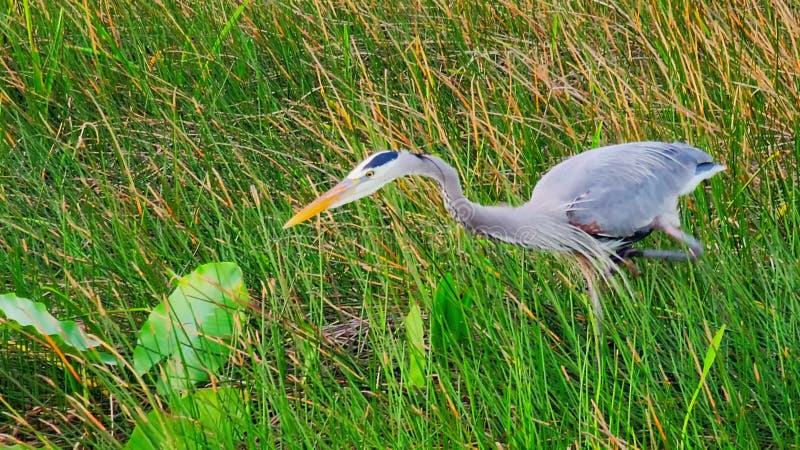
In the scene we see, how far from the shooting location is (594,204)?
2297mm

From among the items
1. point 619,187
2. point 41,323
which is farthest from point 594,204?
point 41,323

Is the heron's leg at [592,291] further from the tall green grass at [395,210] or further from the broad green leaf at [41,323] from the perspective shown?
the broad green leaf at [41,323]

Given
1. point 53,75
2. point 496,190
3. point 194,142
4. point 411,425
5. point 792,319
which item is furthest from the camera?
point 53,75

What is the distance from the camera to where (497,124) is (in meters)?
3.05

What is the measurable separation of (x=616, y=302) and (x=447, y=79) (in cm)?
110

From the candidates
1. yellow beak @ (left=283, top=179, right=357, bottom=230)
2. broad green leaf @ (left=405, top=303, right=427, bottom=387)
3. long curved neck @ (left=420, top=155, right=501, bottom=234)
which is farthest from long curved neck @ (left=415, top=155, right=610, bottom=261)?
broad green leaf @ (left=405, top=303, right=427, bottom=387)

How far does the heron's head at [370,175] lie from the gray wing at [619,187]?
1.11 feet

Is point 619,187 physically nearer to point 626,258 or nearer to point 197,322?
point 626,258

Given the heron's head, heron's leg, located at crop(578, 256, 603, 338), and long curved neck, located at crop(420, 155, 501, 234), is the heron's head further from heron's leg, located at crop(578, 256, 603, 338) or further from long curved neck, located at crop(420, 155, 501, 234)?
heron's leg, located at crop(578, 256, 603, 338)

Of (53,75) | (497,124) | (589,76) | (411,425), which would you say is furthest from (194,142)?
(411,425)

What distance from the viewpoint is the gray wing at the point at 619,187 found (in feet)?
7.52

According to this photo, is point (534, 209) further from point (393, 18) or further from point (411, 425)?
point (393, 18)

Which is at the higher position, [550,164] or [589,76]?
[589,76]

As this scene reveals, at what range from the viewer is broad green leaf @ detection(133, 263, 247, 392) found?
2037 millimetres
